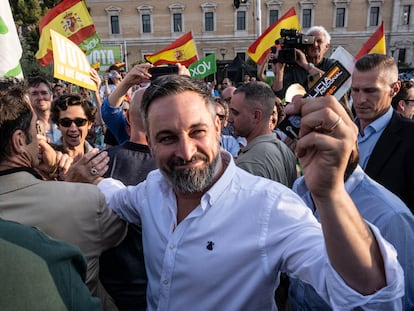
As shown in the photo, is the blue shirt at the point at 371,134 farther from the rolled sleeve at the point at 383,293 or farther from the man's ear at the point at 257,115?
the rolled sleeve at the point at 383,293

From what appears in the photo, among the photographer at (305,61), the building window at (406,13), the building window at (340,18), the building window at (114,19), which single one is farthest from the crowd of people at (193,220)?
the building window at (406,13)

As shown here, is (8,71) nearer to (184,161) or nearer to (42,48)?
(184,161)

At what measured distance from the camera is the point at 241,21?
4188 cm

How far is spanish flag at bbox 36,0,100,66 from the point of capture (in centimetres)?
607

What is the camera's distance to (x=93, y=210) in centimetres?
141

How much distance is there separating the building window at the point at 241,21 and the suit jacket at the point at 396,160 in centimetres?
4242

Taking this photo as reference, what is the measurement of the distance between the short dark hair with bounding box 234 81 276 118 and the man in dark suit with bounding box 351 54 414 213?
2.14 ft

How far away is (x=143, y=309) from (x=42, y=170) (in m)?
1.00

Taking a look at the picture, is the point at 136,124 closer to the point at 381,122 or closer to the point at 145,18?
the point at 381,122

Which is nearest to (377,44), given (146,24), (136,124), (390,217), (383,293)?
(136,124)

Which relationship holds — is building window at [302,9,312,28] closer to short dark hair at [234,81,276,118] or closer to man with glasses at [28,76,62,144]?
man with glasses at [28,76,62,144]

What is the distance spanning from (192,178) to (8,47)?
187cm

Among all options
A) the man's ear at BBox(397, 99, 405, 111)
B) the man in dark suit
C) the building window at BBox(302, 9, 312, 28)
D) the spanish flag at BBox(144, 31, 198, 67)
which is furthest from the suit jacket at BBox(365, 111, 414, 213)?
the building window at BBox(302, 9, 312, 28)

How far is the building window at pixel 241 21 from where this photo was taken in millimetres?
41594
